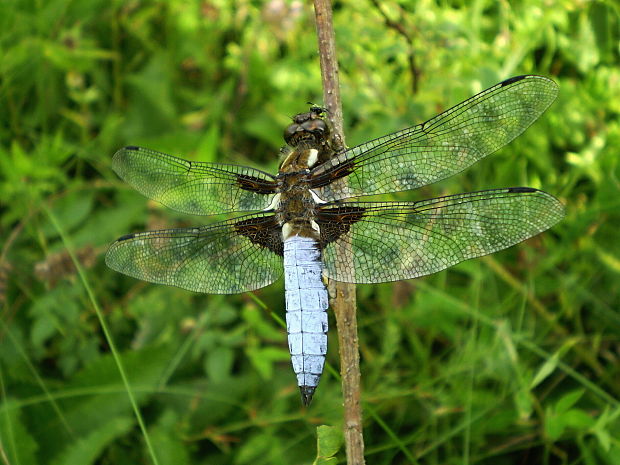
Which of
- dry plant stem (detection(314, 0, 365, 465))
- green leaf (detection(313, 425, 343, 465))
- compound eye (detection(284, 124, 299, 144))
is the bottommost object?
green leaf (detection(313, 425, 343, 465))

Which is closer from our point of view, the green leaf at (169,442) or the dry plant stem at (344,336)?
the dry plant stem at (344,336)

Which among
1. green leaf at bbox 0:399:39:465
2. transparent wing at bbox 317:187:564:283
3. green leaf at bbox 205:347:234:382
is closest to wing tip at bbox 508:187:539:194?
transparent wing at bbox 317:187:564:283

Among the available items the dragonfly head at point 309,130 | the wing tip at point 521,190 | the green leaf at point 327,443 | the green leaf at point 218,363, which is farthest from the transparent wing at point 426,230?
the green leaf at point 218,363

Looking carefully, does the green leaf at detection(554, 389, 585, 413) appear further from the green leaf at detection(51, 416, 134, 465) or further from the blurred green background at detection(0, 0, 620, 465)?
the green leaf at detection(51, 416, 134, 465)

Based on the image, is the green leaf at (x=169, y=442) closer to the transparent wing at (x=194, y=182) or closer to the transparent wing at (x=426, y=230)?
the transparent wing at (x=194, y=182)

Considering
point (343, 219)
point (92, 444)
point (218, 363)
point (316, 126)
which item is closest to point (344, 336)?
point (343, 219)
